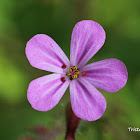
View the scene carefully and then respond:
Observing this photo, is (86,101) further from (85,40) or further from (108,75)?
(85,40)

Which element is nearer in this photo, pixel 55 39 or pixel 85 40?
pixel 85 40

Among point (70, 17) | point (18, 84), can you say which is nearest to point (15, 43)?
point (18, 84)

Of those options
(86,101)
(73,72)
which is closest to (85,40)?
(73,72)

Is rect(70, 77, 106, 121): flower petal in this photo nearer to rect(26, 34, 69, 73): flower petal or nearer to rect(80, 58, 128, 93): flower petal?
rect(80, 58, 128, 93): flower petal

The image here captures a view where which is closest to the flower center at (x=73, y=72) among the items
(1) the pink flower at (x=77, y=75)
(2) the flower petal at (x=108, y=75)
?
(1) the pink flower at (x=77, y=75)

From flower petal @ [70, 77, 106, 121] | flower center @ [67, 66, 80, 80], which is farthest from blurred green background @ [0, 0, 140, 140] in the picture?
flower petal @ [70, 77, 106, 121]

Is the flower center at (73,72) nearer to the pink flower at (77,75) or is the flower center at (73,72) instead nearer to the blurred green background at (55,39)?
the pink flower at (77,75)

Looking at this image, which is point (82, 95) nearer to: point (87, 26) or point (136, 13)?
point (87, 26)
